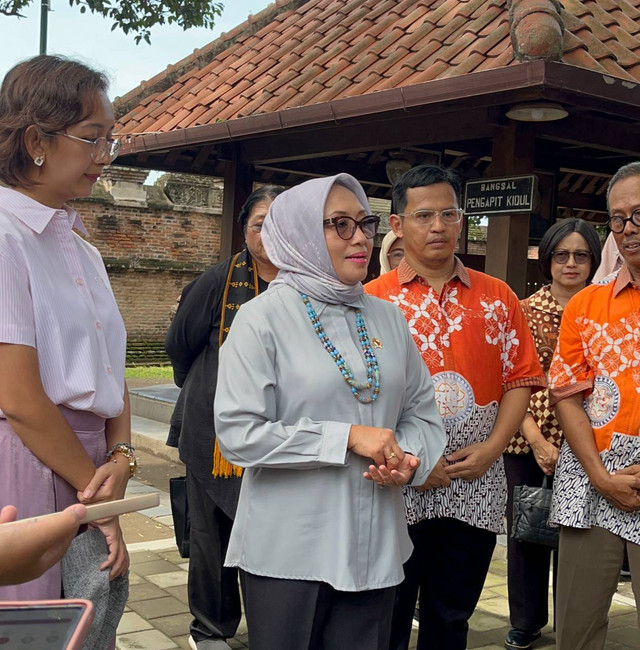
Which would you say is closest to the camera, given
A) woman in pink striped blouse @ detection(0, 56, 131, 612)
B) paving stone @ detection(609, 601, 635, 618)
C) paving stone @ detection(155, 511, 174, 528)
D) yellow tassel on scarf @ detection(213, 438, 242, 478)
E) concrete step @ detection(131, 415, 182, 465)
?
woman in pink striped blouse @ detection(0, 56, 131, 612)

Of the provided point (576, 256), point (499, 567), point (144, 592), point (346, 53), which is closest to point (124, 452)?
point (576, 256)

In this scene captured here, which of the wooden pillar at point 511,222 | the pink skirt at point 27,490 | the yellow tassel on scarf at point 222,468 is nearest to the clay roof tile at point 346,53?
the wooden pillar at point 511,222

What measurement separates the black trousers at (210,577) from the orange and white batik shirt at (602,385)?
1619 mm

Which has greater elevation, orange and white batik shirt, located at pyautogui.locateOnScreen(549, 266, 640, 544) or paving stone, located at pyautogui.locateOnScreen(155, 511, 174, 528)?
orange and white batik shirt, located at pyautogui.locateOnScreen(549, 266, 640, 544)

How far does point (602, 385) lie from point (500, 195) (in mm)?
3183

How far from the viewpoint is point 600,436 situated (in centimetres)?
316

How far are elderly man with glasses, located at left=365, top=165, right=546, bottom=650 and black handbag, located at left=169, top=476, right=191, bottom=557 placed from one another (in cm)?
141

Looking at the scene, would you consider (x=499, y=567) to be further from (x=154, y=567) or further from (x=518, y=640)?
(x=154, y=567)

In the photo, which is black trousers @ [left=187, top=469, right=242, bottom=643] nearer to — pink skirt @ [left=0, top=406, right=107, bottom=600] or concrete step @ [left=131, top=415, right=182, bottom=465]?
pink skirt @ [left=0, top=406, right=107, bottom=600]

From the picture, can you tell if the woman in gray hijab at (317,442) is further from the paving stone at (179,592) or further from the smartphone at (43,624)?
the paving stone at (179,592)

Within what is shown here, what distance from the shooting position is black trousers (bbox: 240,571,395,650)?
8.10 feet

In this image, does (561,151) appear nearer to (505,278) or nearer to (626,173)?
(505,278)

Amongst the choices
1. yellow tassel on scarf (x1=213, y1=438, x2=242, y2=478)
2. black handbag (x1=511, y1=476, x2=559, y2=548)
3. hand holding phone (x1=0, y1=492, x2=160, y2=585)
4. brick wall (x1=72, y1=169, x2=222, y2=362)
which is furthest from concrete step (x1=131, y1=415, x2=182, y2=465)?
brick wall (x1=72, y1=169, x2=222, y2=362)

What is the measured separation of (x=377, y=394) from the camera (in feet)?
8.52
